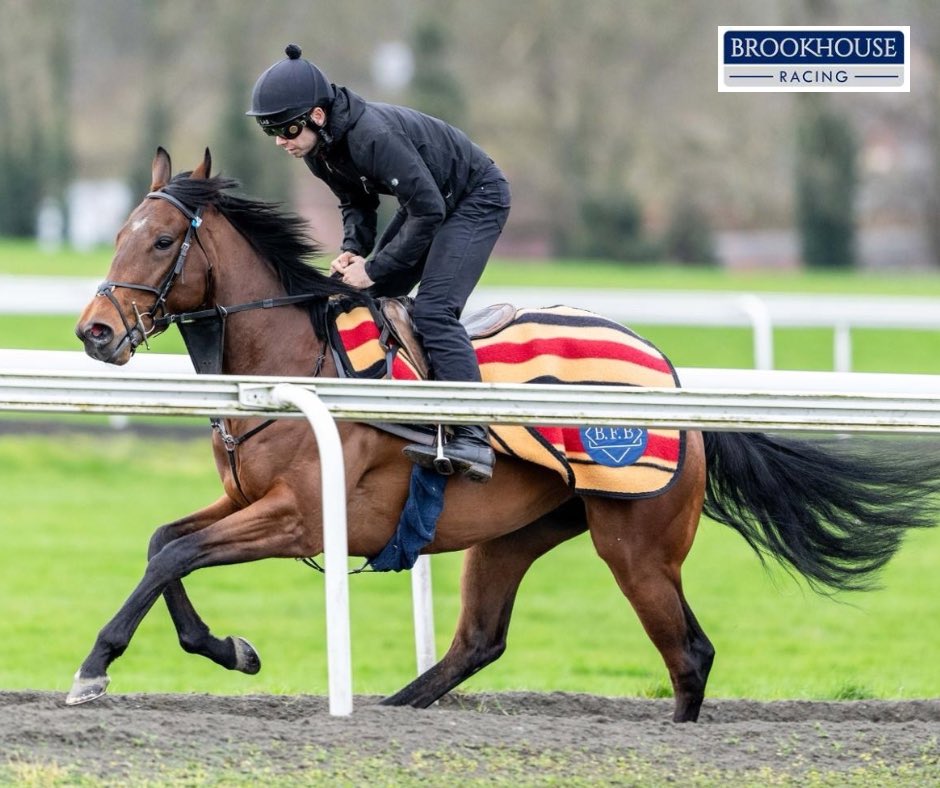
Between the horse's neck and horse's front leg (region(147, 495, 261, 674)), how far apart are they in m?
0.38

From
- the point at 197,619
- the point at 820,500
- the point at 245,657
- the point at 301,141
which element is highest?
the point at 301,141

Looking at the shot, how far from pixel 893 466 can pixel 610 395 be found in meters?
1.66

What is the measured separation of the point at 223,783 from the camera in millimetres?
2994

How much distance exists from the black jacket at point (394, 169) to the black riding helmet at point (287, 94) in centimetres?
7

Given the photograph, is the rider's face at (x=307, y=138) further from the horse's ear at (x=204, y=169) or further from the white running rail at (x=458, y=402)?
the white running rail at (x=458, y=402)

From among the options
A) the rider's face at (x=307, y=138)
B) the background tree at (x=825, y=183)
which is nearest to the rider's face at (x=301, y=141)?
the rider's face at (x=307, y=138)

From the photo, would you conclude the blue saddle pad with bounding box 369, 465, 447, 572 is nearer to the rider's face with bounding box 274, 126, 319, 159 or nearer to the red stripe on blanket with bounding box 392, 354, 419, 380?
the red stripe on blanket with bounding box 392, 354, 419, 380

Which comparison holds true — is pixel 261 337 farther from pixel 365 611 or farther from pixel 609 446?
pixel 365 611

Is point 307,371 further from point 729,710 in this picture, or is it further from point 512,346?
point 729,710

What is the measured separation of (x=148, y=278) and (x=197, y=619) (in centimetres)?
92

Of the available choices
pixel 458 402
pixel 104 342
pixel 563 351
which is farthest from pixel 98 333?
pixel 563 351

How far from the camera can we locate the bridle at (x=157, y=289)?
415cm

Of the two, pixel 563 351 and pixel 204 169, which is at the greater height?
pixel 204 169

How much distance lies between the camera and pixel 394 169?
4227 mm
